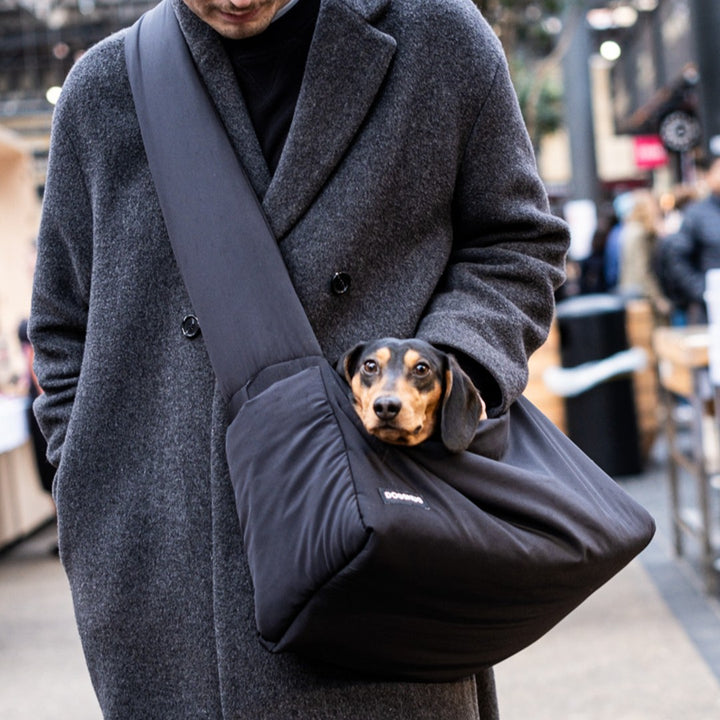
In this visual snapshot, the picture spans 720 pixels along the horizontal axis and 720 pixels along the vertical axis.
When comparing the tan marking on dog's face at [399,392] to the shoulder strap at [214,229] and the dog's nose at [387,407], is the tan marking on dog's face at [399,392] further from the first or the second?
the shoulder strap at [214,229]

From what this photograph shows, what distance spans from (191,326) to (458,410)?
1.66 feet

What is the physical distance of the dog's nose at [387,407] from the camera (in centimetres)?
173

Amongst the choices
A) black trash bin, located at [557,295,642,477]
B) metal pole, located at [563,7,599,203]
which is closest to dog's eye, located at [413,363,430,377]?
black trash bin, located at [557,295,642,477]

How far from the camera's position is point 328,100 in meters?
2.09

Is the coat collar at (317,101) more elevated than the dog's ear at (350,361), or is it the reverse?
the coat collar at (317,101)

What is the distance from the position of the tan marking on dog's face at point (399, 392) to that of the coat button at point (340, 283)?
203 millimetres

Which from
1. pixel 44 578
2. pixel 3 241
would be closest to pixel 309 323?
pixel 44 578

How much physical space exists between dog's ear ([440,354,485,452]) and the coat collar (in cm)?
41

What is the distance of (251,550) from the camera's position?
1.83 m

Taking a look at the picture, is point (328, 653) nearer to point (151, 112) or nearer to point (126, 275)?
point (126, 275)

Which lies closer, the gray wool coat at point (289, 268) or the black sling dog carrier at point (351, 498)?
the black sling dog carrier at point (351, 498)

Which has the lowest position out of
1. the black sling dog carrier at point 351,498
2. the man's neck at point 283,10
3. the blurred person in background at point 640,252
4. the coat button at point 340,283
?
the blurred person in background at point 640,252

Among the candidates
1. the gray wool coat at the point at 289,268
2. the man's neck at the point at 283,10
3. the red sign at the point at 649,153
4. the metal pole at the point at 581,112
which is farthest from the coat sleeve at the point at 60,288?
the red sign at the point at 649,153

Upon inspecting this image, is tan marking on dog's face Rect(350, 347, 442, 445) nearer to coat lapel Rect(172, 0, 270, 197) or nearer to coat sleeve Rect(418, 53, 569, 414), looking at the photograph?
coat sleeve Rect(418, 53, 569, 414)
